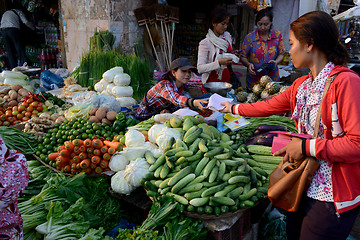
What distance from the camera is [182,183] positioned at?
7.70ft

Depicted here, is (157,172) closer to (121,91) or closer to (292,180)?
(292,180)

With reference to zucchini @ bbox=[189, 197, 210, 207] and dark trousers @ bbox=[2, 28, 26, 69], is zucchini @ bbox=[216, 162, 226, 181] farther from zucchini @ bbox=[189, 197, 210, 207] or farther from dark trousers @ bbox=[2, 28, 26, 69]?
A: dark trousers @ bbox=[2, 28, 26, 69]

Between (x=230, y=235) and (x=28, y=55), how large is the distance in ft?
32.5

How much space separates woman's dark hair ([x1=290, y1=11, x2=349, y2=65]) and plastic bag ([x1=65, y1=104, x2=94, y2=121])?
132 inches

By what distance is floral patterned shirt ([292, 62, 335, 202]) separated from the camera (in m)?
1.61

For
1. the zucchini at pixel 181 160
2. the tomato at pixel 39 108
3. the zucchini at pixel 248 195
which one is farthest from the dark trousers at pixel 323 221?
the tomato at pixel 39 108

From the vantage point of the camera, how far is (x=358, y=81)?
1470 millimetres

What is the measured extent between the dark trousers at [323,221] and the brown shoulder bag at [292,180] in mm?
94

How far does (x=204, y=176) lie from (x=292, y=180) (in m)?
0.85

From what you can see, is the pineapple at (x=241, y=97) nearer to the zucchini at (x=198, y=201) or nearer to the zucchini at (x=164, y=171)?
the zucchini at (x=164, y=171)

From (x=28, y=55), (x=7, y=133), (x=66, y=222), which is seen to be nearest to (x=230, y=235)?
(x=66, y=222)

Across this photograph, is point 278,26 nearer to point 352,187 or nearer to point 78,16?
point 78,16

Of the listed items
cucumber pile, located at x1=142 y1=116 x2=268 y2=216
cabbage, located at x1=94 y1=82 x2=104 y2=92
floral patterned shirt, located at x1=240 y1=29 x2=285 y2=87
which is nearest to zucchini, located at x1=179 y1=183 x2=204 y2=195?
cucumber pile, located at x1=142 y1=116 x2=268 y2=216

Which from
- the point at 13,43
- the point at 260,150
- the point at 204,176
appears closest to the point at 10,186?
the point at 204,176
